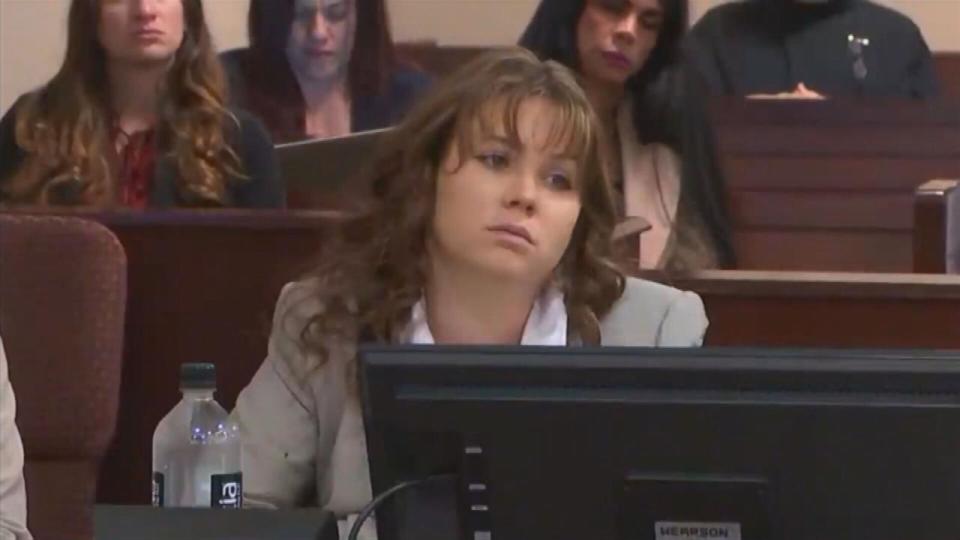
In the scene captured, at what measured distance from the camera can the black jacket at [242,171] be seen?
9.39 ft

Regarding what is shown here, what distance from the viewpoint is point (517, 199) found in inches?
70.2

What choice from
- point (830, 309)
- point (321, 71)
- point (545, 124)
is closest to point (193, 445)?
point (545, 124)

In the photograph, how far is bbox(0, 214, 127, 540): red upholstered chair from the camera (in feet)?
7.29

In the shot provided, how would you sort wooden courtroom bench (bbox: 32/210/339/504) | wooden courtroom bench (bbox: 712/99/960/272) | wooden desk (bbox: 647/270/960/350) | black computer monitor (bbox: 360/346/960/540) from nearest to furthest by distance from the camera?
black computer monitor (bbox: 360/346/960/540)
wooden desk (bbox: 647/270/960/350)
wooden courtroom bench (bbox: 32/210/339/504)
wooden courtroom bench (bbox: 712/99/960/272)

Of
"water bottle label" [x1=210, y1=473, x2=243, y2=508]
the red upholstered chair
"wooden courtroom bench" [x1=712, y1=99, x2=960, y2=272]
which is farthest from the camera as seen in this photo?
"wooden courtroom bench" [x1=712, y1=99, x2=960, y2=272]

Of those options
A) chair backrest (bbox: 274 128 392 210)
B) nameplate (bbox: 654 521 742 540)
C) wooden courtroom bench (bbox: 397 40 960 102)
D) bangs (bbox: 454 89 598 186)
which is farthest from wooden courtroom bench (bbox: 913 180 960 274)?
wooden courtroom bench (bbox: 397 40 960 102)

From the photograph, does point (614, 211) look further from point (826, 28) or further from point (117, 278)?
point (826, 28)

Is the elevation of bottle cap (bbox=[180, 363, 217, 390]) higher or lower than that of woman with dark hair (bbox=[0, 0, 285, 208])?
lower

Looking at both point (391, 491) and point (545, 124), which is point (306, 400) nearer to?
point (545, 124)

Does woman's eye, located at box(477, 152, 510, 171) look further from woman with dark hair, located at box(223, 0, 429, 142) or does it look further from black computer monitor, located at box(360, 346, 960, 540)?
woman with dark hair, located at box(223, 0, 429, 142)

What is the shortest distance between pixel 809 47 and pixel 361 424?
294 cm

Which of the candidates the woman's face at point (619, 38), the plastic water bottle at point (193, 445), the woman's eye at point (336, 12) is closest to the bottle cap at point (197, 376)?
the plastic water bottle at point (193, 445)

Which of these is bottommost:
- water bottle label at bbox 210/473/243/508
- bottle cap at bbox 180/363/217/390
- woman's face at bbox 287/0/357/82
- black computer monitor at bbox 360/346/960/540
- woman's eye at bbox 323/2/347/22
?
water bottle label at bbox 210/473/243/508

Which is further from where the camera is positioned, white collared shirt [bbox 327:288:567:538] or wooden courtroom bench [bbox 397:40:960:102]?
wooden courtroom bench [bbox 397:40:960:102]
